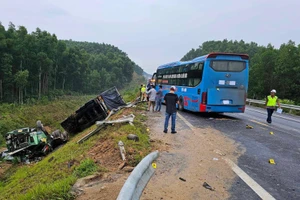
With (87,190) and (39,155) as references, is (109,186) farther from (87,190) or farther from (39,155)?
(39,155)

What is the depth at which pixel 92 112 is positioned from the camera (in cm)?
1689

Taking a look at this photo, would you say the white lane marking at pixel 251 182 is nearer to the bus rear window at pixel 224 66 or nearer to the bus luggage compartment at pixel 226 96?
the bus luggage compartment at pixel 226 96

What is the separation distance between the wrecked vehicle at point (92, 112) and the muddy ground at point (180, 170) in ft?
29.1

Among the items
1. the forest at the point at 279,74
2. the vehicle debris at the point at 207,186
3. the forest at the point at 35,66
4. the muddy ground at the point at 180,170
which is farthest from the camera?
the forest at the point at 35,66

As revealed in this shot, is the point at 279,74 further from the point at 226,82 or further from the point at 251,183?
the point at 251,183

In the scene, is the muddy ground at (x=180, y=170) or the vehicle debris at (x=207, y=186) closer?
the muddy ground at (x=180, y=170)

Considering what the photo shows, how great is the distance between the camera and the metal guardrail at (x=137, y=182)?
320 cm

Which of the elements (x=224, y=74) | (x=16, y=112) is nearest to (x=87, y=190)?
(x=224, y=74)

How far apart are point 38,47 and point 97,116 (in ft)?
126

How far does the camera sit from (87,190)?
4.17m

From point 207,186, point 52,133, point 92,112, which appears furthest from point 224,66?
point 52,133

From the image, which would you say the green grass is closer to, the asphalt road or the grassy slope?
the grassy slope

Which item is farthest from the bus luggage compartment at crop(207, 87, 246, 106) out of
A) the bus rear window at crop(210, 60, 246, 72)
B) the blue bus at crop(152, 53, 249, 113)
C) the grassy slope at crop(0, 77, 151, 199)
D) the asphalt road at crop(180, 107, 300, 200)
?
the grassy slope at crop(0, 77, 151, 199)

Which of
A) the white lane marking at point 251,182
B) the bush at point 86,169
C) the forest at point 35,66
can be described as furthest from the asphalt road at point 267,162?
the forest at point 35,66
